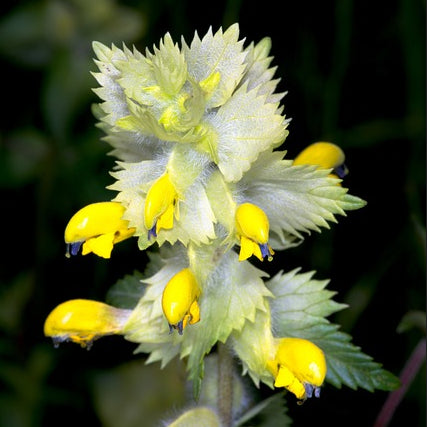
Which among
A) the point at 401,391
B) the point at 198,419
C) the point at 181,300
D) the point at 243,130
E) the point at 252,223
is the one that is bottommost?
the point at 401,391

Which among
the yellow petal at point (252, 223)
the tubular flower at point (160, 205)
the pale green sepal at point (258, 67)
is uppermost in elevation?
the pale green sepal at point (258, 67)

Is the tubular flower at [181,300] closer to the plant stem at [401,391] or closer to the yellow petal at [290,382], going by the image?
the yellow petal at [290,382]

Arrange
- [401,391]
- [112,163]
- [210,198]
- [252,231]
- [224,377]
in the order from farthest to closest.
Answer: [112,163], [401,391], [224,377], [210,198], [252,231]

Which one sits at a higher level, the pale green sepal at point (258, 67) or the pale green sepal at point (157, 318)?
the pale green sepal at point (258, 67)

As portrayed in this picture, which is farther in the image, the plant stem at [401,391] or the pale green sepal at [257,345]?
the plant stem at [401,391]

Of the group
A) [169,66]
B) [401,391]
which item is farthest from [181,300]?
[401,391]

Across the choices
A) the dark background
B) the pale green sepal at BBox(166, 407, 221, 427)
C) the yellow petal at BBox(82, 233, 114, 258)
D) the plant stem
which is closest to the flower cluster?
the yellow petal at BBox(82, 233, 114, 258)

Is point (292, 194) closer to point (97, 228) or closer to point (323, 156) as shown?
point (323, 156)

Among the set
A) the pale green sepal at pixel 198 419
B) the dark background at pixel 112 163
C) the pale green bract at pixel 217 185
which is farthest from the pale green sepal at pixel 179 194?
the dark background at pixel 112 163
